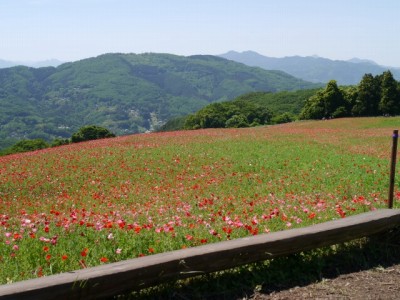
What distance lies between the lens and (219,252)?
475 cm

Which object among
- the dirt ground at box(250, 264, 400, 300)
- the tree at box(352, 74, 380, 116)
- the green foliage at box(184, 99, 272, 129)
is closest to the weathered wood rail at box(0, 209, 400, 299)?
the dirt ground at box(250, 264, 400, 300)

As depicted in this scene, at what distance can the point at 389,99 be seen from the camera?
6269 cm

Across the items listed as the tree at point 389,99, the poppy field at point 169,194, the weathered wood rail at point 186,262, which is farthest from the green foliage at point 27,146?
the weathered wood rail at point 186,262

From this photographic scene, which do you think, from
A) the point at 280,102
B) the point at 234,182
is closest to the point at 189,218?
the point at 234,182

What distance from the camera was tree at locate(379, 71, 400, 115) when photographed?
62356mm

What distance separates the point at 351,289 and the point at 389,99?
64547 mm

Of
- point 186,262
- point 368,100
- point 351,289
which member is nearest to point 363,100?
point 368,100

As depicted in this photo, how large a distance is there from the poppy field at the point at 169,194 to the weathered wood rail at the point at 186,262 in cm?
81

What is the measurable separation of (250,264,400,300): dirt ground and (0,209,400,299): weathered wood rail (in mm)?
484

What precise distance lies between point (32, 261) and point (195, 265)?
2381 mm

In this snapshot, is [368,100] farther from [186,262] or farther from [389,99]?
[186,262]

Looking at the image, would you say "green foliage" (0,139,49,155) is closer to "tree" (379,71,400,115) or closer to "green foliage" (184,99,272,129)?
Answer: "green foliage" (184,99,272,129)

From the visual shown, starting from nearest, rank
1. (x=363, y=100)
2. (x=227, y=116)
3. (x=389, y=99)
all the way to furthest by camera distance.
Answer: (x=389, y=99), (x=363, y=100), (x=227, y=116)

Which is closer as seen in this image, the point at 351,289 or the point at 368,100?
the point at 351,289
